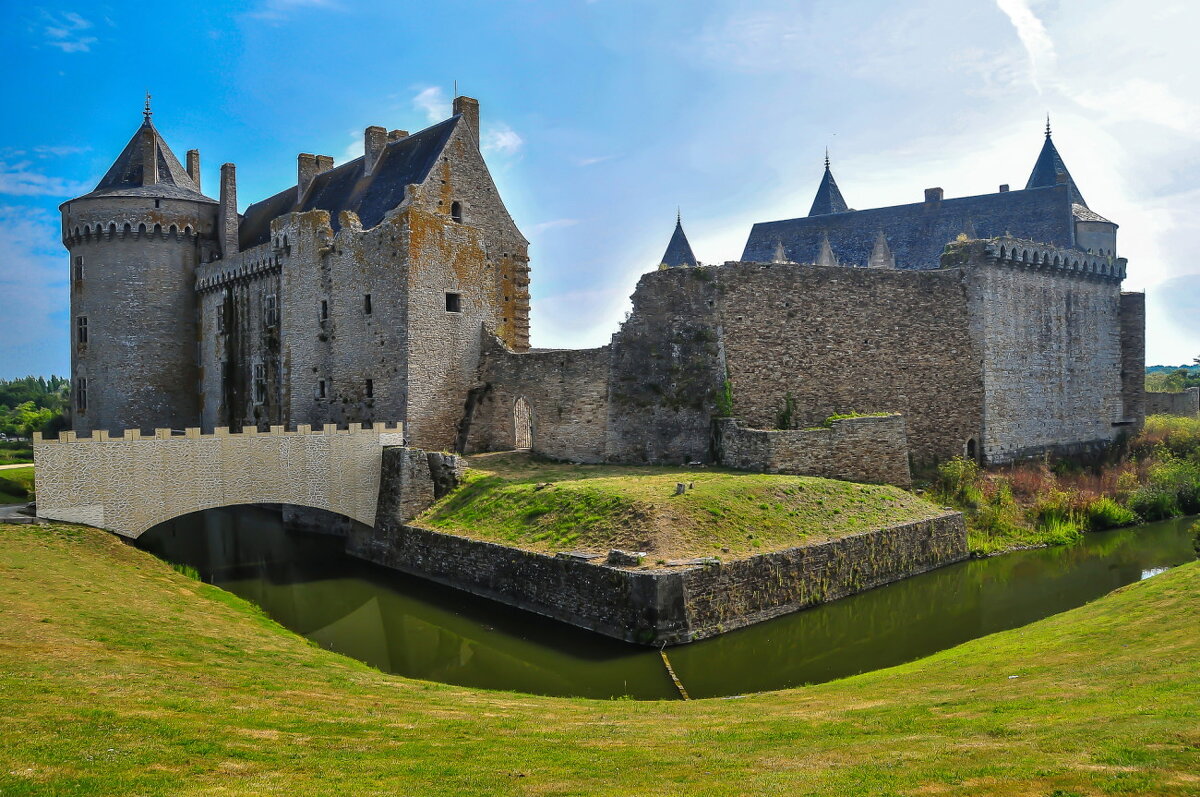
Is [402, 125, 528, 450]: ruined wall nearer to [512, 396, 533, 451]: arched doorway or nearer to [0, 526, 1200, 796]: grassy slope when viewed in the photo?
[512, 396, 533, 451]: arched doorway

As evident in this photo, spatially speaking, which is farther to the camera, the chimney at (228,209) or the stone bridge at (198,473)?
the chimney at (228,209)

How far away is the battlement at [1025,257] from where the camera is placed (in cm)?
2631

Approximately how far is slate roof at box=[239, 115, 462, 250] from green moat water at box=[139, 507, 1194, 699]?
35.9ft

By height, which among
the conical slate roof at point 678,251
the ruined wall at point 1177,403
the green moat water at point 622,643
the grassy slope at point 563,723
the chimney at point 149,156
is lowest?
the green moat water at point 622,643

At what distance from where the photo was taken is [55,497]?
1672 cm

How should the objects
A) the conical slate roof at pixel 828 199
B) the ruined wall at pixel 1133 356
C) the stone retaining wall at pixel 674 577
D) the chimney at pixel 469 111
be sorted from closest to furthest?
1. the stone retaining wall at pixel 674 577
2. the chimney at pixel 469 111
3. the ruined wall at pixel 1133 356
4. the conical slate roof at pixel 828 199

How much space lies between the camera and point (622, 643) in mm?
14164

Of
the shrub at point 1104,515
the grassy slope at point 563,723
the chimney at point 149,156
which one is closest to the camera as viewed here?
the grassy slope at point 563,723

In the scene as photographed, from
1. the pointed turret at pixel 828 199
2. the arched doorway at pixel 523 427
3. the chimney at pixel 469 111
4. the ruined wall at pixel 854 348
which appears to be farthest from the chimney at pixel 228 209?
the pointed turret at pixel 828 199

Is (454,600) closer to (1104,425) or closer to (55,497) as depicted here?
(55,497)

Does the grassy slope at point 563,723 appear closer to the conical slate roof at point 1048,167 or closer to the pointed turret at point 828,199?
the conical slate roof at point 1048,167

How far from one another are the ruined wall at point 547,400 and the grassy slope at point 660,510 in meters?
1.74

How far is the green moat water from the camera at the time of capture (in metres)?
13.3

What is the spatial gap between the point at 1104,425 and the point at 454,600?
25.8 meters
